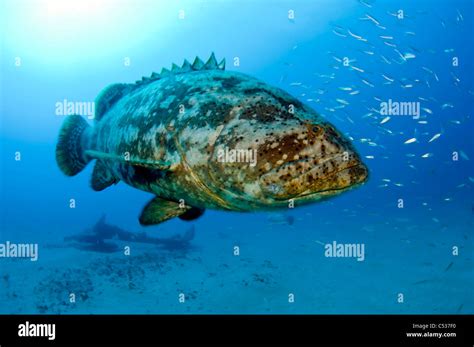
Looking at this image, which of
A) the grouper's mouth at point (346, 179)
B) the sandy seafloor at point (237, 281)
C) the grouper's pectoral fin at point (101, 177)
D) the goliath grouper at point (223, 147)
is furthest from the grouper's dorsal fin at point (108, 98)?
the sandy seafloor at point (237, 281)

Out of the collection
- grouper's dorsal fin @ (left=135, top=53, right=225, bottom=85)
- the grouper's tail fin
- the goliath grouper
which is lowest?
the goliath grouper

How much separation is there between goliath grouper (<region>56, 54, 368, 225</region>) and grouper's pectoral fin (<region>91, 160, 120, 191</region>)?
2.16ft

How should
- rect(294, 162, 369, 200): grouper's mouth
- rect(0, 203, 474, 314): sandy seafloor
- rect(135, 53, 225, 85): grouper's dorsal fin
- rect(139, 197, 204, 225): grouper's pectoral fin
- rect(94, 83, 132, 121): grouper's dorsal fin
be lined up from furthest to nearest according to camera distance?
rect(0, 203, 474, 314): sandy seafloor < rect(94, 83, 132, 121): grouper's dorsal fin < rect(135, 53, 225, 85): grouper's dorsal fin < rect(139, 197, 204, 225): grouper's pectoral fin < rect(294, 162, 369, 200): grouper's mouth

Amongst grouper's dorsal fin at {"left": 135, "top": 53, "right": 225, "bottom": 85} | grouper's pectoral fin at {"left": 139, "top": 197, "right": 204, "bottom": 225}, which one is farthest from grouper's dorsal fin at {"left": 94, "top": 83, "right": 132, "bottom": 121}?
grouper's pectoral fin at {"left": 139, "top": 197, "right": 204, "bottom": 225}

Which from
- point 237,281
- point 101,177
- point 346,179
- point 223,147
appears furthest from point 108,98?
point 237,281

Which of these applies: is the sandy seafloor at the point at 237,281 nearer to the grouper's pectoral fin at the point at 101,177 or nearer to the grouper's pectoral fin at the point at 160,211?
the grouper's pectoral fin at the point at 101,177

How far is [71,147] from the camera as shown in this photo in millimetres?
6008

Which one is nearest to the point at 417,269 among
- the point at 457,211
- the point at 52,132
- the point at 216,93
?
the point at 216,93

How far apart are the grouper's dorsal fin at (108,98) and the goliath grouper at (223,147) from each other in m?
1.01

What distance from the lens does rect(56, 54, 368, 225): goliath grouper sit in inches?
114

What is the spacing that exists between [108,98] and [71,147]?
1163mm

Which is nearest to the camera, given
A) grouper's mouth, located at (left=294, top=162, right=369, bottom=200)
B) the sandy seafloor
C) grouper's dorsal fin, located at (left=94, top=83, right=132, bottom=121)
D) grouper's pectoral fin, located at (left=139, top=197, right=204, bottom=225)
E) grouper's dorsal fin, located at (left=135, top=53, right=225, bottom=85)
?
grouper's mouth, located at (left=294, top=162, right=369, bottom=200)

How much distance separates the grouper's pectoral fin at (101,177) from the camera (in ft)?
17.2

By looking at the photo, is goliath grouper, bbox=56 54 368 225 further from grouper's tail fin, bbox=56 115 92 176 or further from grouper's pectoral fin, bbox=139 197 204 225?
grouper's tail fin, bbox=56 115 92 176
